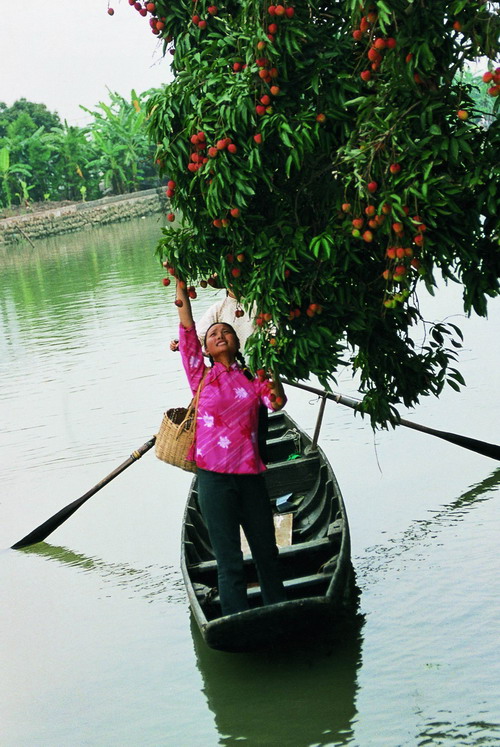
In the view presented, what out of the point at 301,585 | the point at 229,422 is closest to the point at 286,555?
the point at 301,585

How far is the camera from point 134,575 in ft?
25.4

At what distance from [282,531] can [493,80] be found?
426 centimetres

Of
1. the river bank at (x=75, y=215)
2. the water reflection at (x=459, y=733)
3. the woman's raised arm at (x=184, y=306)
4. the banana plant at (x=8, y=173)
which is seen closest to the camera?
the water reflection at (x=459, y=733)

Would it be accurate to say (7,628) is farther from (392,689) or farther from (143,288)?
(143,288)

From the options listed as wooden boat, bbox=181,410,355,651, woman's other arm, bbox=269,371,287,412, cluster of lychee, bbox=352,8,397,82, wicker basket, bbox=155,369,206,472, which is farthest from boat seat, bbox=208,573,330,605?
cluster of lychee, bbox=352,8,397,82

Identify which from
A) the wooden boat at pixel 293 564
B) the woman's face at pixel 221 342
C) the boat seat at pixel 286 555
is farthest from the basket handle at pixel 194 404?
the boat seat at pixel 286 555

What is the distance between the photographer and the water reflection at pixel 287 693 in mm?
5203

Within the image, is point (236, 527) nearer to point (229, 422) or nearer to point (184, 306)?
point (229, 422)

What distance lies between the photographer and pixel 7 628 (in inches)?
283

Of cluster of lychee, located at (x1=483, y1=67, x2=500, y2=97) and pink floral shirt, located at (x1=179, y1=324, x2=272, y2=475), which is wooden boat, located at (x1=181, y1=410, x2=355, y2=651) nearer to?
pink floral shirt, located at (x1=179, y1=324, x2=272, y2=475)

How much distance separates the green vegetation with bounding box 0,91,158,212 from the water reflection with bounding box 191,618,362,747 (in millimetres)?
43304

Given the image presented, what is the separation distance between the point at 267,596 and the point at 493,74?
9.84 ft

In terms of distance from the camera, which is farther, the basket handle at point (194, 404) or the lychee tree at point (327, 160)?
the basket handle at point (194, 404)

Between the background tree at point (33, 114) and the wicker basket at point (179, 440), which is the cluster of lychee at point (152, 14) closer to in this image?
the wicker basket at point (179, 440)
